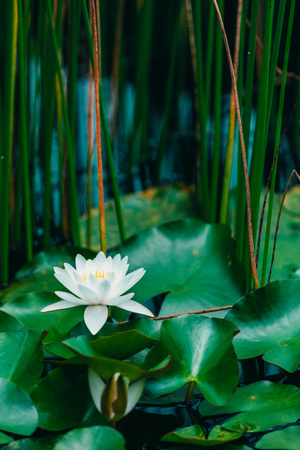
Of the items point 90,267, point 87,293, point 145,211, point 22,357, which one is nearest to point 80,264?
point 90,267

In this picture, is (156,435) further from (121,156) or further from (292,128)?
(292,128)

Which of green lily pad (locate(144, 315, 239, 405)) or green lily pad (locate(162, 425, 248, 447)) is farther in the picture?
green lily pad (locate(144, 315, 239, 405))

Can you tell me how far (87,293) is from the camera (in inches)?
Answer: 42.9

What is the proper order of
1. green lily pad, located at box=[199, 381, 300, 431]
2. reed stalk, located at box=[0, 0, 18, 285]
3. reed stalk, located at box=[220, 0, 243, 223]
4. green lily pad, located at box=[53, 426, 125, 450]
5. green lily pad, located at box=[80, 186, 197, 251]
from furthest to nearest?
green lily pad, located at box=[80, 186, 197, 251] → reed stalk, located at box=[220, 0, 243, 223] → reed stalk, located at box=[0, 0, 18, 285] → green lily pad, located at box=[199, 381, 300, 431] → green lily pad, located at box=[53, 426, 125, 450]

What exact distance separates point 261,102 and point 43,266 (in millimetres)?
860

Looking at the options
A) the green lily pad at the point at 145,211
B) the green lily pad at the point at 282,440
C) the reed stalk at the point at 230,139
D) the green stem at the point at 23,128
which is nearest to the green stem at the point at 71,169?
the green stem at the point at 23,128

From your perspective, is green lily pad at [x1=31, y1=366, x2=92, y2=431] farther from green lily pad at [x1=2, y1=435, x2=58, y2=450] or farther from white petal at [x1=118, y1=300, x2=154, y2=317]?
white petal at [x1=118, y1=300, x2=154, y2=317]

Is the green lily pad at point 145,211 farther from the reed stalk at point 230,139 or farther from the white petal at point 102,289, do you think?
the white petal at point 102,289

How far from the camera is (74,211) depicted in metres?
1.65

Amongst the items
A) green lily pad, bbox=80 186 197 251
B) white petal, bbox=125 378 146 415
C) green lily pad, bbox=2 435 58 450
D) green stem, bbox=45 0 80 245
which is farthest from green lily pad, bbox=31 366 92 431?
green lily pad, bbox=80 186 197 251

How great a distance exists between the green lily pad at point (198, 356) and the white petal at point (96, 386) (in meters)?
0.15

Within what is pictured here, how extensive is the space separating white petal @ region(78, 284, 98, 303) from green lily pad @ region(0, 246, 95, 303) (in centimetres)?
42

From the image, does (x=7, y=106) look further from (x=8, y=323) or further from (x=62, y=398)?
(x=62, y=398)

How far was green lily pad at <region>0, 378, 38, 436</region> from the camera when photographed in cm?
96
